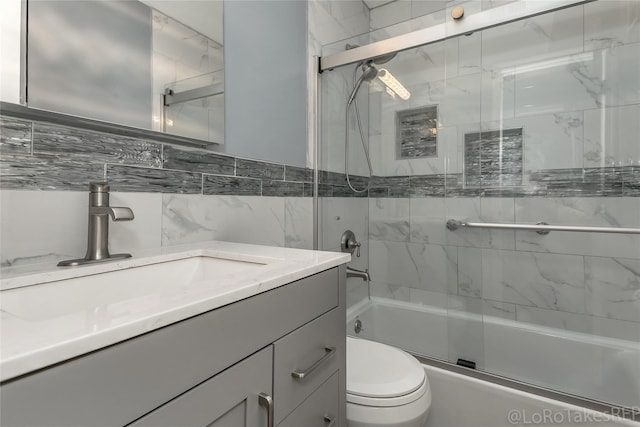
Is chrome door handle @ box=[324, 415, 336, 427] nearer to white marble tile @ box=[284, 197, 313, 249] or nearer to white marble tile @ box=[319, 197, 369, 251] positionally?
white marble tile @ box=[284, 197, 313, 249]

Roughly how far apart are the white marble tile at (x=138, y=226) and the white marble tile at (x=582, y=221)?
1.79 meters

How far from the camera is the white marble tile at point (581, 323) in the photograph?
1.51m

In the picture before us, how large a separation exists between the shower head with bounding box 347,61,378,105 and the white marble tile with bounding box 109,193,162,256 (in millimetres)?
1387

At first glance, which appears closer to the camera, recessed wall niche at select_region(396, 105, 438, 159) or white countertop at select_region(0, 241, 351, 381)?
white countertop at select_region(0, 241, 351, 381)

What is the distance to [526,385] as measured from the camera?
126 cm

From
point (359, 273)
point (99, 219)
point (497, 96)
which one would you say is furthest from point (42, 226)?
point (497, 96)

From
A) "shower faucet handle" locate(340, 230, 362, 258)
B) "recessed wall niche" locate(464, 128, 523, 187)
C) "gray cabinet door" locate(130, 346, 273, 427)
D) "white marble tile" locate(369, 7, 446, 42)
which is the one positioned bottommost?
"gray cabinet door" locate(130, 346, 273, 427)

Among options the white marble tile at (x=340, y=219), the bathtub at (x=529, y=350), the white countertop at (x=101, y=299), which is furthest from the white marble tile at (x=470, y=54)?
the white countertop at (x=101, y=299)

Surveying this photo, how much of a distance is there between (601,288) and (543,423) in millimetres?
816

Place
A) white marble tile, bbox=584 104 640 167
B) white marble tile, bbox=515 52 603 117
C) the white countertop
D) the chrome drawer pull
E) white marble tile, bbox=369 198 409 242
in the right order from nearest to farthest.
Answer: the white countertop, the chrome drawer pull, white marble tile, bbox=584 104 640 167, white marble tile, bbox=515 52 603 117, white marble tile, bbox=369 198 409 242

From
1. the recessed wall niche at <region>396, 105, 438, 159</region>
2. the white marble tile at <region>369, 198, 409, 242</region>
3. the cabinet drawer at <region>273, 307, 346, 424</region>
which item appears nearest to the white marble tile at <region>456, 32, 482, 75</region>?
the recessed wall niche at <region>396, 105, 438, 159</region>

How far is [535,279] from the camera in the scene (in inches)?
69.2

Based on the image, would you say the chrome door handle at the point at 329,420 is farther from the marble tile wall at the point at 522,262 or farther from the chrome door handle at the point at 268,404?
the marble tile wall at the point at 522,262

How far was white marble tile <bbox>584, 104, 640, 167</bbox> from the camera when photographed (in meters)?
1.48
